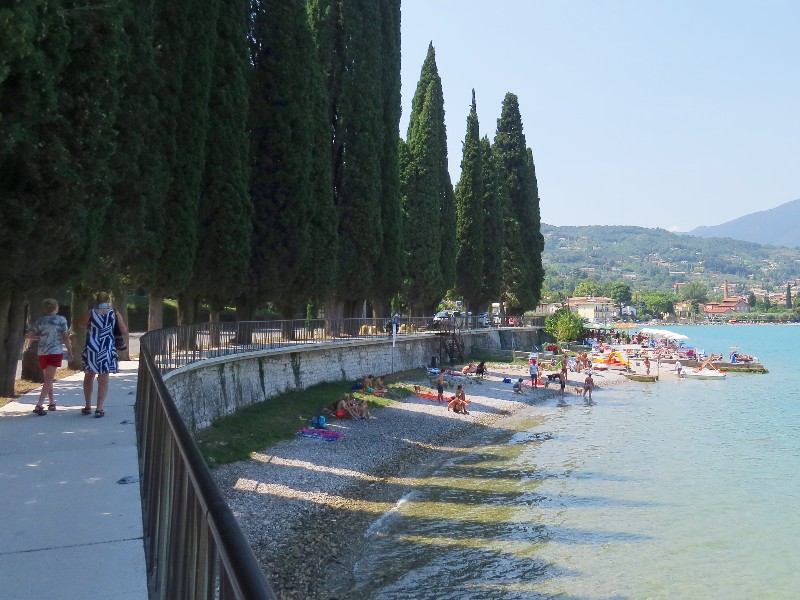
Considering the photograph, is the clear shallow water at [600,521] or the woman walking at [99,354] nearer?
the woman walking at [99,354]

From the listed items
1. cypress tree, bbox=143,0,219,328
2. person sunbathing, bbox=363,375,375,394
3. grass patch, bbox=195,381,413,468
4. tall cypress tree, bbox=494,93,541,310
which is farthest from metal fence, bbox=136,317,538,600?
tall cypress tree, bbox=494,93,541,310

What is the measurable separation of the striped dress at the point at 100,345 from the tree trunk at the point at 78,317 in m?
9.48

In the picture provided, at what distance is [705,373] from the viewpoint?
169ft

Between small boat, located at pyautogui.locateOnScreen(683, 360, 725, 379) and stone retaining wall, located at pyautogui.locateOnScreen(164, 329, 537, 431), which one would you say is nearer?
stone retaining wall, located at pyautogui.locateOnScreen(164, 329, 537, 431)

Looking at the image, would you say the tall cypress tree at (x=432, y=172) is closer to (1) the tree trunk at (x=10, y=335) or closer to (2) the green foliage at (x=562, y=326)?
(2) the green foliage at (x=562, y=326)

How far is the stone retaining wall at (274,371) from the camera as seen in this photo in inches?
700

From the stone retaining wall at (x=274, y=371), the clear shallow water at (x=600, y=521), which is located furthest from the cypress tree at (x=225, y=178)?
the clear shallow water at (x=600, y=521)

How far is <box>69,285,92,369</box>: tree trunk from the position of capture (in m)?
19.1

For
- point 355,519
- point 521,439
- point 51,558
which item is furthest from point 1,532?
point 521,439

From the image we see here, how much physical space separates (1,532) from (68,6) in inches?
370

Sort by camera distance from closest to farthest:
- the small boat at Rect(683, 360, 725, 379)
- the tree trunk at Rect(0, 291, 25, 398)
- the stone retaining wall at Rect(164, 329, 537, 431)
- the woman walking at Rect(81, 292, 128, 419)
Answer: the woman walking at Rect(81, 292, 128, 419) < the tree trunk at Rect(0, 291, 25, 398) < the stone retaining wall at Rect(164, 329, 537, 431) < the small boat at Rect(683, 360, 725, 379)

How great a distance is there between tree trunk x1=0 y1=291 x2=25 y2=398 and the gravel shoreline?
4569mm

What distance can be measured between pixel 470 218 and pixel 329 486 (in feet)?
121

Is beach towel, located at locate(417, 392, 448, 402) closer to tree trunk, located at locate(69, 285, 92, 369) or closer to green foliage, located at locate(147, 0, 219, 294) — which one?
green foliage, located at locate(147, 0, 219, 294)
